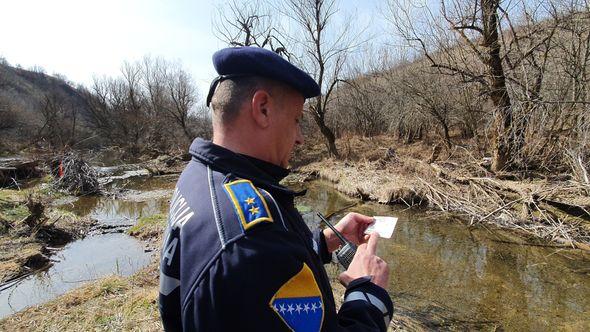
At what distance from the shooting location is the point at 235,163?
A: 138 centimetres

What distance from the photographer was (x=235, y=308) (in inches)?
40.7

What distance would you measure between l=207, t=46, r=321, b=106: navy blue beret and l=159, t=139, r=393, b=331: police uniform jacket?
329 millimetres

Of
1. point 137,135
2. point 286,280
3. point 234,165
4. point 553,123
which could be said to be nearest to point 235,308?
point 286,280

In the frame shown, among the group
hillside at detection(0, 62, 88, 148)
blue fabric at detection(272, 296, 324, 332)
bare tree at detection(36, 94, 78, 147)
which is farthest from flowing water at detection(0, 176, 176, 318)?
hillside at detection(0, 62, 88, 148)

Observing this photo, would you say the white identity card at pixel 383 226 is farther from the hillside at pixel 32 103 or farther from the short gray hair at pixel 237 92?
the hillside at pixel 32 103

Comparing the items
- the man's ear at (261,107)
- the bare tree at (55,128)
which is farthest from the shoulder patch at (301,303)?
the bare tree at (55,128)

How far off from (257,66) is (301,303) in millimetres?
900

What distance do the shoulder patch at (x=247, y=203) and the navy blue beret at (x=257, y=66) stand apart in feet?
1.54

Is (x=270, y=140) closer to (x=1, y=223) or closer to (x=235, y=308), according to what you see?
(x=235, y=308)

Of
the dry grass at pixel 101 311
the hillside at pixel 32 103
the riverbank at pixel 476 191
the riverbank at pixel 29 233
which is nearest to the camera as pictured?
the dry grass at pixel 101 311

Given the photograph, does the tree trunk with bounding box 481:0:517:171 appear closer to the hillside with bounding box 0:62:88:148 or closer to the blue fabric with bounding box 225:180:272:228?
the blue fabric with bounding box 225:180:272:228

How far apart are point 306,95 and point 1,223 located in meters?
10.5

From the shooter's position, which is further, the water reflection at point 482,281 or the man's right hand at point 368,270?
the water reflection at point 482,281

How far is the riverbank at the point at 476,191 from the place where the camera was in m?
7.76
